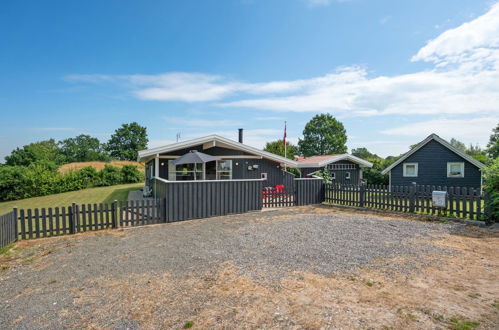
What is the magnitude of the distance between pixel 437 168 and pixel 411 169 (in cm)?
156

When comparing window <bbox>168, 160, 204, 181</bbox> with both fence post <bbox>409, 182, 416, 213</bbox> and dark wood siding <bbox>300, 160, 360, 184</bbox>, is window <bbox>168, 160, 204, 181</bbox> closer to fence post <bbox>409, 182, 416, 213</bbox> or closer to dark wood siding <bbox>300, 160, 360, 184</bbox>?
fence post <bbox>409, 182, 416, 213</bbox>

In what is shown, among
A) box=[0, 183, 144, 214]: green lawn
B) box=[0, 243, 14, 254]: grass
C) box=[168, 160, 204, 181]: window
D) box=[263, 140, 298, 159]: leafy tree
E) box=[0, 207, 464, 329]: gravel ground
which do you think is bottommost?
box=[0, 183, 144, 214]: green lawn

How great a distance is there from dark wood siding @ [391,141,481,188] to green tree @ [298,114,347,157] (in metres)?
34.3

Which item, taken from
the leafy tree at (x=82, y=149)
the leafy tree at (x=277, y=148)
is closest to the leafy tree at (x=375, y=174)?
the leafy tree at (x=277, y=148)

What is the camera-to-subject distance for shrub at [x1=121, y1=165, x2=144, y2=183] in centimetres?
3002

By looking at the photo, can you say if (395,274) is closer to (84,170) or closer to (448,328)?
(448,328)

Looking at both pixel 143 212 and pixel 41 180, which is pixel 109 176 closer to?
pixel 41 180

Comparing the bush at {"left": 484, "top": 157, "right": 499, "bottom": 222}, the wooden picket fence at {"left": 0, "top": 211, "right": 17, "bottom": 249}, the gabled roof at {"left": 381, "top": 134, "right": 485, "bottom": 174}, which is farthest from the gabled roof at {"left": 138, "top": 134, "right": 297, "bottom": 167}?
the bush at {"left": 484, "top": 157, "right": 499, "bottom": 222}

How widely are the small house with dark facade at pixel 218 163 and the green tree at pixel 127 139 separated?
176 ft

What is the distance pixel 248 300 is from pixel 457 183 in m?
19.1

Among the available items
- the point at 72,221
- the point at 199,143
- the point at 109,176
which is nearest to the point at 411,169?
the point at 199,143

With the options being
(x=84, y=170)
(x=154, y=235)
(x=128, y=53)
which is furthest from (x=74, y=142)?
(x=154, y=235)

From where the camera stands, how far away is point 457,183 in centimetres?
1664

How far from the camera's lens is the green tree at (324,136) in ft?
172
